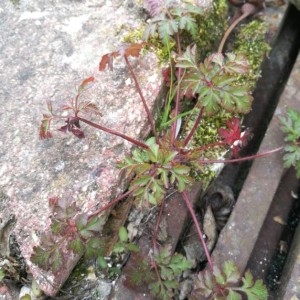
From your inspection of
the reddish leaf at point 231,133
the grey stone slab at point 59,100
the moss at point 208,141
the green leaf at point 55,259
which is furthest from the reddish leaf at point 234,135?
the green leaf at point 55,259

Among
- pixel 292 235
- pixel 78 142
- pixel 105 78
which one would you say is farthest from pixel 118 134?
pixel 292 235

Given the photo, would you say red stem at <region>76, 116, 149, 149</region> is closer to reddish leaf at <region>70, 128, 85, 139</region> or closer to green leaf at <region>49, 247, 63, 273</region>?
reddish leaf at <region>70, 128, 85, 139</region>

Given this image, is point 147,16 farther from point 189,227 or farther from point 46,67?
point 189,227

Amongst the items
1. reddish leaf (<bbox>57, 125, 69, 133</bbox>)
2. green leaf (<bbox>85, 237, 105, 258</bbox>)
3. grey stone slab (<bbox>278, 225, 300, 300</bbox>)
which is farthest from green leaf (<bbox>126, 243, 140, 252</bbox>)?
grey stone slab (<bbox>278, 225, 300, 300</bbox>)

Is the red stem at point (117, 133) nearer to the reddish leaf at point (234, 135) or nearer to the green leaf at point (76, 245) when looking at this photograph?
the reddish leaf at point (234, 135)

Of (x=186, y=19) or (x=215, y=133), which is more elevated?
(x=186, y=19)
